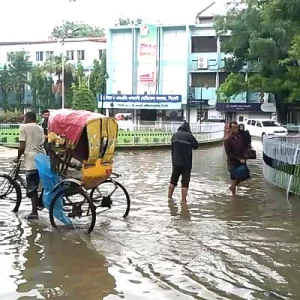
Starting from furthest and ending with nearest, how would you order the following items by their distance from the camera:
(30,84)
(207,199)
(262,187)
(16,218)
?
(30,84) < (262,187) < (207,199) < (16,218)

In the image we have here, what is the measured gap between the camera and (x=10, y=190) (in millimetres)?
9883

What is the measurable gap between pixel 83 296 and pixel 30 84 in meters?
62.1

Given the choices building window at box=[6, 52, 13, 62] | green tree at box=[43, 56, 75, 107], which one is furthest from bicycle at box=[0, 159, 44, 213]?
building window at box=[6, 52, 13, 62]

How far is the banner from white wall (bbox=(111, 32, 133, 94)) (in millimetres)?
1560

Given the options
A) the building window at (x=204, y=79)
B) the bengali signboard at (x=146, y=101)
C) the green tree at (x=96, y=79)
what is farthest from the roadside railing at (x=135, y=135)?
the green tree at (x=96, y=79)

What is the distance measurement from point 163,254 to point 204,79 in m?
48.1

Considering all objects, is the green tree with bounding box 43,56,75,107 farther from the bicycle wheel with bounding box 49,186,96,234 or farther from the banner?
the bicycle wheel with bounding box 49,186,96,234

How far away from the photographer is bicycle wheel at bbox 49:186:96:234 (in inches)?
328

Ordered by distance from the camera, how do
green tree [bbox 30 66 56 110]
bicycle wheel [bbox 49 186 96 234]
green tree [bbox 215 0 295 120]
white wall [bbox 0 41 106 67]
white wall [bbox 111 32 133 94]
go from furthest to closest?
white wall [bbox 0 41 106 67], green tree [bbox 30 66 56 110], white wall [bbox 111 32 133 94], green tree [bbox 215 0 295 120], bicycle wheel [bbox 49 186 96 234]

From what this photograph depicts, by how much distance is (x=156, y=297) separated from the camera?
5.59 m

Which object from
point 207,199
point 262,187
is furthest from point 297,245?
point 262,187

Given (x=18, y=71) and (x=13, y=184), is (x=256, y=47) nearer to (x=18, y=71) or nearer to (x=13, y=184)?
(x=13, y=184)

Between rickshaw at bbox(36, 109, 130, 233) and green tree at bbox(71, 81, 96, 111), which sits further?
green tree at bbox(71, 81, 96, 111)

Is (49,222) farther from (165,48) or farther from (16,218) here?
(165,48)
